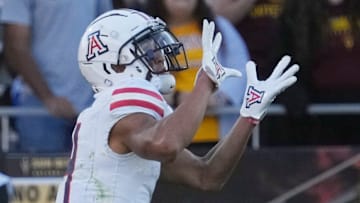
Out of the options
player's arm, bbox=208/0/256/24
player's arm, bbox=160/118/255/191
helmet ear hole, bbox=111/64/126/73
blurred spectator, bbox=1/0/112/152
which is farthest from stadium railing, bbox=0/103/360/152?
helmet ear hole, bbox=111/64/126/73

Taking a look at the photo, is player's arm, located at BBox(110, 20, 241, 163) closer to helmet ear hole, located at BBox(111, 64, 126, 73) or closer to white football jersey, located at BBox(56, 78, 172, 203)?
white football jersey, located at BBox(56, 78, 172, 203)

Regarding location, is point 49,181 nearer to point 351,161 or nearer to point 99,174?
point 351,161

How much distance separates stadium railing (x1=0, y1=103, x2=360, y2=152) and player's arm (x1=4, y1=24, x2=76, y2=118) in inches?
3.5

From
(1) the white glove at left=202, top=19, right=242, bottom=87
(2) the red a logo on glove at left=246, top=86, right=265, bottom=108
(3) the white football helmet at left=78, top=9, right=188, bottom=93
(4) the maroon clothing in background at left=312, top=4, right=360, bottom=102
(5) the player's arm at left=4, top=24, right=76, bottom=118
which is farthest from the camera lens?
(4) the maroon clothing in background at left=312, top=4, right=360, bottom=102

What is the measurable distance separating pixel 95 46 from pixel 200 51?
2600 millimetres

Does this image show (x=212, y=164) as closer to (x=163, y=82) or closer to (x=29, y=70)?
(x=163, y=82)

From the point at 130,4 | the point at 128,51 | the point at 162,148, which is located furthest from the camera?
the point at 130,4

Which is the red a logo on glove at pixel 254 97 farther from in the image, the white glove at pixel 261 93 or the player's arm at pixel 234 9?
the player's arm at pixel 234 9

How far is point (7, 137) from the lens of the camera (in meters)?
7.69

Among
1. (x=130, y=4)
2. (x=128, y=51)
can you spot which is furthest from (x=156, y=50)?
(x=130, y=4)

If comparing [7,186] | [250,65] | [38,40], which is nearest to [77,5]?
[38,40]

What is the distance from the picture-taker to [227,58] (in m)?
7.38

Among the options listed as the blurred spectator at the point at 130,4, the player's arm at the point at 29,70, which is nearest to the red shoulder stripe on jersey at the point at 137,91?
the player's arm at the point at 29,70

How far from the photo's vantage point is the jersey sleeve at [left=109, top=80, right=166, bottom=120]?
4555mm
